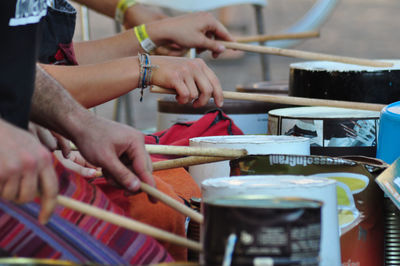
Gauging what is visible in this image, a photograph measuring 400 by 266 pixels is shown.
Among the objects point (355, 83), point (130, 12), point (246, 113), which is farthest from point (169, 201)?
point (130, 12)

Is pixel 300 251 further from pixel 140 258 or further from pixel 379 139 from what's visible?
pixel 379 139

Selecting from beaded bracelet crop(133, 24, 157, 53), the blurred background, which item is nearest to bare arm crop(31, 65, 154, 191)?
beaded bracelet crop(133, 24, 157, 53)

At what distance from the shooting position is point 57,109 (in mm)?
1098

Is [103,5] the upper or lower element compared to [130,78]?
upper

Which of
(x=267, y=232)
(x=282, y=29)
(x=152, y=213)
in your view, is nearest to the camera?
(x=267, y=232)

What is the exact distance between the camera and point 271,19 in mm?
8062

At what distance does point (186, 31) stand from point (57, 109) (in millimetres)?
841

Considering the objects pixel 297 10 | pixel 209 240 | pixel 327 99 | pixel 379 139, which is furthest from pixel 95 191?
pixel 297 10

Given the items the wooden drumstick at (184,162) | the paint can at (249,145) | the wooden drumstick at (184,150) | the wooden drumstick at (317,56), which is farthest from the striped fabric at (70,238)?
the wooden drumstick at (317,56)

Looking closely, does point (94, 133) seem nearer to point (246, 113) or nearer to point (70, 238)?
point (70, 238)

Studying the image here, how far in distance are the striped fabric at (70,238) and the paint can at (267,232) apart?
0.22m

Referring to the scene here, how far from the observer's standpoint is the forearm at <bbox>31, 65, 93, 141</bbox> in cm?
109

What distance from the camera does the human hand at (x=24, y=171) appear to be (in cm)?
77

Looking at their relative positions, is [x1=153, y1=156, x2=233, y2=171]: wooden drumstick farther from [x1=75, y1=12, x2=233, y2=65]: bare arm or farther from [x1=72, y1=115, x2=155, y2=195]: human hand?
[x1=75, y1=12, x2=233, y2=65]: bare arm
